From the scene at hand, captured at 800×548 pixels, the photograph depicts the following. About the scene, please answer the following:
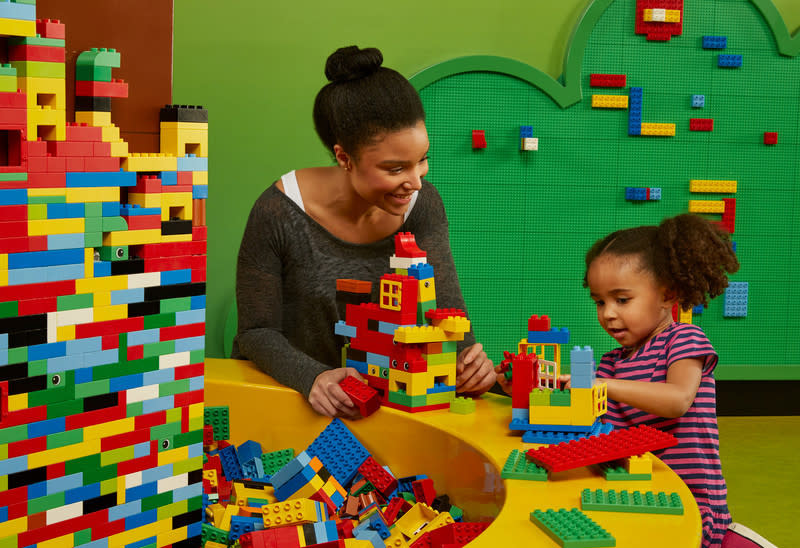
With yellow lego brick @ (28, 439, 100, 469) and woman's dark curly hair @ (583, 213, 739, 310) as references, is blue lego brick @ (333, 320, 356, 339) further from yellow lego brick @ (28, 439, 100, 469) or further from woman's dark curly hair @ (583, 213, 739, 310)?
yellow lego brick @ (28, 439, 100, 469)

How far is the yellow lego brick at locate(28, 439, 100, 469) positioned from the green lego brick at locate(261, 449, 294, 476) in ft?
1.78

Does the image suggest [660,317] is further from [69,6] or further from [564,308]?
[564,308]

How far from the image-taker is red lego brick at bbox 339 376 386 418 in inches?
53.5

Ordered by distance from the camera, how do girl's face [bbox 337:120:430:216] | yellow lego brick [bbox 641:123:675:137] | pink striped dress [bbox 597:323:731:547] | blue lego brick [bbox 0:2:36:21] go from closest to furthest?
blue lego brick [bbox 0:2:36:21]
pink striped dress [bbox 597:323:731:547]
girl's face [bbox 337:120:430:216]
yellow lego brick [bbox 641:123:675:137]

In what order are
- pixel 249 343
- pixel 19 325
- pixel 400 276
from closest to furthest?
pixel 19 325 → pixel 400 276 → pixel 249 343

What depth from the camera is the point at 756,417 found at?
10.5ft

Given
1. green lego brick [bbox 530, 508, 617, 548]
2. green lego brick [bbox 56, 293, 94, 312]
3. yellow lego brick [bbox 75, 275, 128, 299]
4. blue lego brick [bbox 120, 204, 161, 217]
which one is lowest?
green lego brick [bbox 530, 508, 617, 548]

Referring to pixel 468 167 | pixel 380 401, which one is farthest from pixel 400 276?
pixel 468 167

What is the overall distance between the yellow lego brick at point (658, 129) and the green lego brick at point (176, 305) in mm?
2354

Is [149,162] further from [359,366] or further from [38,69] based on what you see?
[359,366]

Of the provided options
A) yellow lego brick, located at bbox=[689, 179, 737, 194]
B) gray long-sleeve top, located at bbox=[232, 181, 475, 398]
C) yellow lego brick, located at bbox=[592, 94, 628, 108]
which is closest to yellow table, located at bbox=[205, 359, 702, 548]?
gray long-sleeve top, located at bbox=[232, 181, 475, 398]

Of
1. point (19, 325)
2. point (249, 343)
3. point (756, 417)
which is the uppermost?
point (19, 325)

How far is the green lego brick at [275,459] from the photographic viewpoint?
4.60ft

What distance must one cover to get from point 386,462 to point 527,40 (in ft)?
6.84
